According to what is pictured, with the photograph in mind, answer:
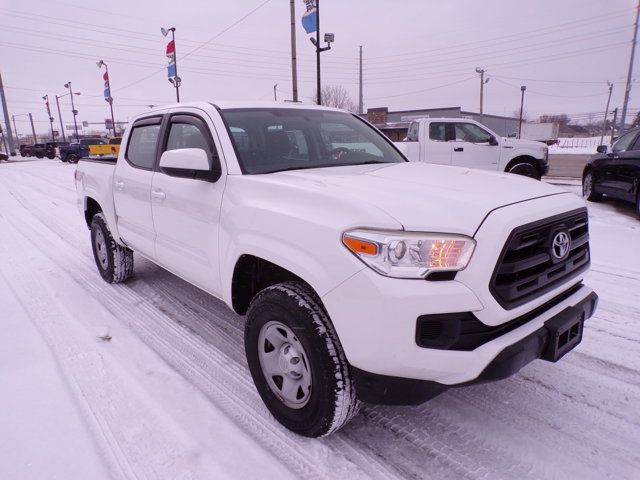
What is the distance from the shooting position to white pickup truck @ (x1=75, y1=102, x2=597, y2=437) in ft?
5.81

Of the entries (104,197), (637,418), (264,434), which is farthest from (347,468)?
(104,197)

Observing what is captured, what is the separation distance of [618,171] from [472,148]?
328 centimetres

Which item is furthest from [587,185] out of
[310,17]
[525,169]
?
[310,17]

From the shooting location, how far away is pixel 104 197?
4.48 meters

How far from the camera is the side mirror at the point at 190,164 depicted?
2.57 m

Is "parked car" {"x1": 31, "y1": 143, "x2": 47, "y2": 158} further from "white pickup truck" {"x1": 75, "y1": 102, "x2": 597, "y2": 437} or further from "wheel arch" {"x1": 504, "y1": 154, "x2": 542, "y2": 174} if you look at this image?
"white pickup truck" {"x1": 75, "y1": 102, "x2": 597, "y2": 437}

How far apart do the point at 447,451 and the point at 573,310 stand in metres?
0.95

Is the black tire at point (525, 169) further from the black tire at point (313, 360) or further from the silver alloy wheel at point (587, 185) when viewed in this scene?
the black tire at point (313, 360)

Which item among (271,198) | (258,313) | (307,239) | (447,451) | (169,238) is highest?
(271,198)

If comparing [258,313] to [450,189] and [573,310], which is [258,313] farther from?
[573,310]

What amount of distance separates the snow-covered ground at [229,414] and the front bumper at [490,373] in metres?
0.44

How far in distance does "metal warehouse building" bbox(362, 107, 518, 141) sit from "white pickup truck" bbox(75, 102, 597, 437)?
81.8 ft

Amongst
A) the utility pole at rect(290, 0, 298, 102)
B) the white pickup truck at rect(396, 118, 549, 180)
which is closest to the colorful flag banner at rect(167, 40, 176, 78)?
the utility pole at rect(290, 0, 298, 102)

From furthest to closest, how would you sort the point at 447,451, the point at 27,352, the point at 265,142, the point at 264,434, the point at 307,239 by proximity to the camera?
the point at 27,352 < the point at 265,142 < the point at 264,434 < the point at 447,451 < the point at 307,239
